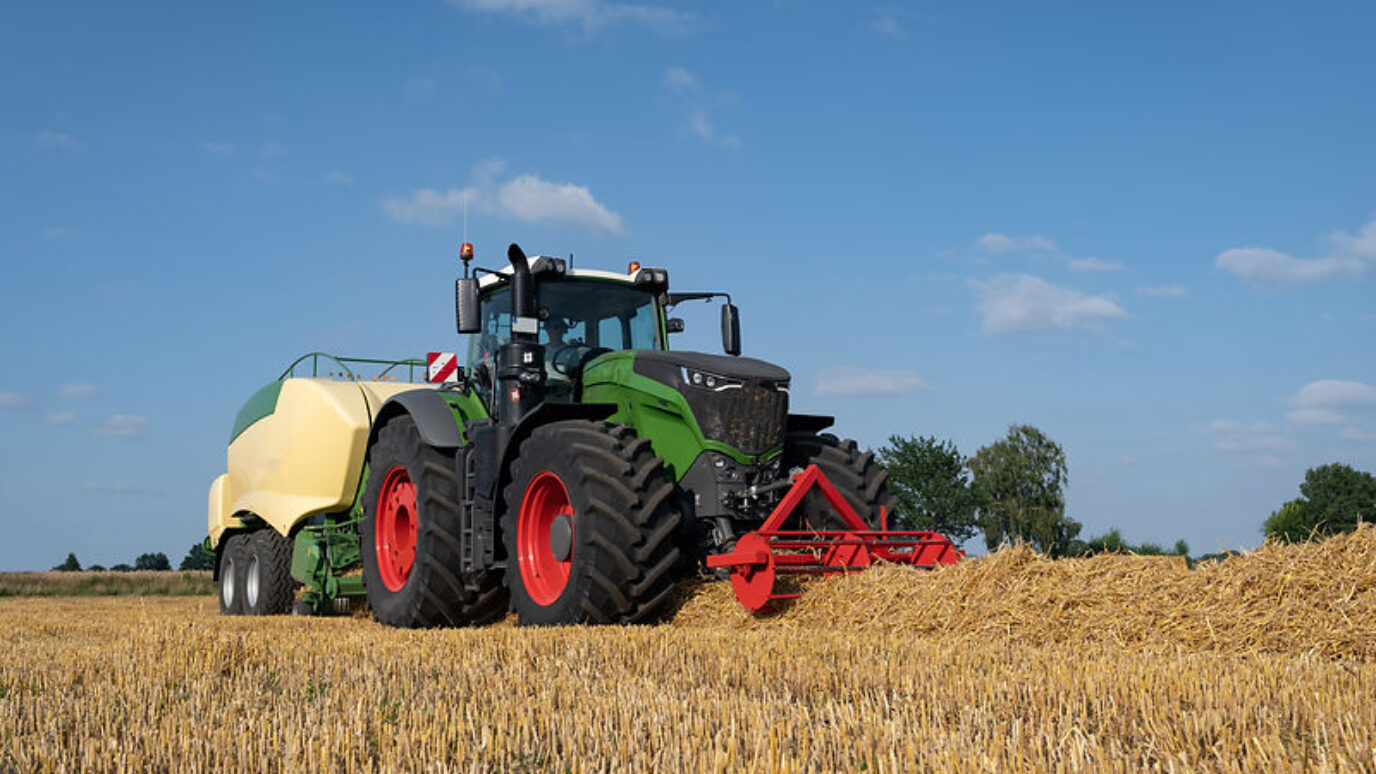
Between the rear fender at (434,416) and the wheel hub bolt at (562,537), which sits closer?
the wheel hub bolt at (562,537)

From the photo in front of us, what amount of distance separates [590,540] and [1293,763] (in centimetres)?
466

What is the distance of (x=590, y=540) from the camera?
697 cm

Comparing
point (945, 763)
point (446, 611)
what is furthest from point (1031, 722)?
point (446, 611)

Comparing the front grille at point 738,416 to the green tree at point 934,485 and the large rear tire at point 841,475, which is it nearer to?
the large rear tire at point 841,475

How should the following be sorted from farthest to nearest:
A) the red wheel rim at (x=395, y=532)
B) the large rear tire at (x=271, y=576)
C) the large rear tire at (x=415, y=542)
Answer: the large rear tire at (x=271, y=576)
the red wheel rim at (x=395, y=532)
the large rear tire at (x=415, y=542)

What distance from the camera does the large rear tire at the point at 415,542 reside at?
8672 millimetres

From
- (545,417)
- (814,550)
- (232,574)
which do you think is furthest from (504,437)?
(232,574)

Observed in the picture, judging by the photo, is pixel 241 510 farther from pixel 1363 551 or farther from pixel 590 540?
pixel 1363 551

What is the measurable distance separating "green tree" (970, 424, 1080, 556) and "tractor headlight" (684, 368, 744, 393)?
4546cm

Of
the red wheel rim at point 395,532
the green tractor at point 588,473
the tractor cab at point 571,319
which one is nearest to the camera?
the green tractor at point 588,473

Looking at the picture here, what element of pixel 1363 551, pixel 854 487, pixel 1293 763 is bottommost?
pixel 1293 763

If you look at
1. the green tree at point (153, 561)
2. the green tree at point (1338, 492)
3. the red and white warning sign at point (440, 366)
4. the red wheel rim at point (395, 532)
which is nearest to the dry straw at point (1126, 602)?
Answer: the red wheel rim at point (395, 532)

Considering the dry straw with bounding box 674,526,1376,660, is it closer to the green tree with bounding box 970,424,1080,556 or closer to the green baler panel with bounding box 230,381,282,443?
the green baler panel with bounding box 230,381,282,443

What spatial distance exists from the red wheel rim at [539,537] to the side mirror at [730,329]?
212 cm
